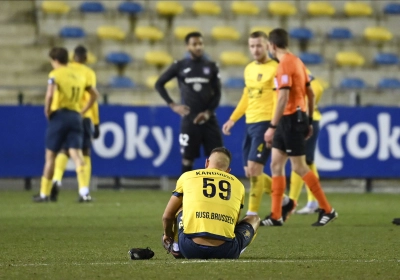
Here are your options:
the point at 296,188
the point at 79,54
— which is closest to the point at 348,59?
the point at 79,54

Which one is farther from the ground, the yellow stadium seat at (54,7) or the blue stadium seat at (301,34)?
the yellow stadium seat at (54,7)

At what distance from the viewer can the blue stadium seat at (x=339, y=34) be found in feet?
82.8

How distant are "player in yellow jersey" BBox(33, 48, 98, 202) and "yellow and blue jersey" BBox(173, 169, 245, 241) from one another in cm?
737

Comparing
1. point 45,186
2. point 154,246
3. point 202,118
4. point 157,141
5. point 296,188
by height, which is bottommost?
point 45,186

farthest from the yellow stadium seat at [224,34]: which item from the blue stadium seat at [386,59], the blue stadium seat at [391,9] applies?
the blue stadium seat at [391,9]

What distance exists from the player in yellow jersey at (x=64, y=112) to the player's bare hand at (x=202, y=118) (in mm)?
2553

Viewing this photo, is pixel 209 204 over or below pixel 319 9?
below

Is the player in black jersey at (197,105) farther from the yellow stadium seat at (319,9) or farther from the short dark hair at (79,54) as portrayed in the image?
the yellow stadium seat at (319,9)

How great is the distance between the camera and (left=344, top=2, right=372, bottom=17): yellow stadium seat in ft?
84.4

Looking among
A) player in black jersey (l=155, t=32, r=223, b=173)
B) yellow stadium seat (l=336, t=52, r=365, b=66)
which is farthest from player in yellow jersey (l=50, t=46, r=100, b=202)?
yellow stadium seat (l=336, t=52, r=365, b=66)

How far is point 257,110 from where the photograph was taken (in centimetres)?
1195

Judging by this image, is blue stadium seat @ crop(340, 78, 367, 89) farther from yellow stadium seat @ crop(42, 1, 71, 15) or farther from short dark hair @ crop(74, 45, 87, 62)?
short dark hair @ crop(74, 45, 87, 62)

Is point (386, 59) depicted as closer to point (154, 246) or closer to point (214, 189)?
point (154, 246)

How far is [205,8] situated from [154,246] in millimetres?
15937
